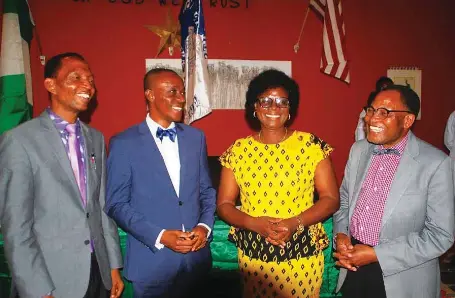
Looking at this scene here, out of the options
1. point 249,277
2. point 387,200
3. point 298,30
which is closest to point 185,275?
point 249,277

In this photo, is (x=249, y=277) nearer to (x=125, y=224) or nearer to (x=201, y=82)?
(x=125, y=224)

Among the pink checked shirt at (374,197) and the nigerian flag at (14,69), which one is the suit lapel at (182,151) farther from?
the nigerian flag at (14,69)

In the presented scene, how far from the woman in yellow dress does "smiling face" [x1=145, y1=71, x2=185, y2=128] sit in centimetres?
54

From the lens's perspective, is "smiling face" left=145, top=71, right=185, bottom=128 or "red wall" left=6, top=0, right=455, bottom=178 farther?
"red wall" left=6, top=0, right=455, bottom=178

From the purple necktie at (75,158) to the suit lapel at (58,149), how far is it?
76mm

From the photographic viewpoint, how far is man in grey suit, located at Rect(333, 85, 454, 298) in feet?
7.04

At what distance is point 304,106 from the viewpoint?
654cm

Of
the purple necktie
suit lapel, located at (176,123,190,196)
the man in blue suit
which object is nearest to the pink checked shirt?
the man in blue suit

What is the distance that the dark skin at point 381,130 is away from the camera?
2.26 metres

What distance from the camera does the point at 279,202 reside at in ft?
8.22

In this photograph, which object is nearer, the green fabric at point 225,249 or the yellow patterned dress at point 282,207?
the yellow patterned dress at point 282,207

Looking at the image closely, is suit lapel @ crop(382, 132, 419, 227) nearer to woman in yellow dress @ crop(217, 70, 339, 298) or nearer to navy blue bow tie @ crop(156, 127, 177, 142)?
woman in yellow dress @ crop(217, 70, 339, 298)

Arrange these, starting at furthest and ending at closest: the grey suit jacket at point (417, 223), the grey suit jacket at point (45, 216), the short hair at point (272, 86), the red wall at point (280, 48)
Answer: the red wall at point (280, 48) < the short hair at point (272, 86) < the grey suit jacket at point (417, 223) < the grey suit jacket at point (45, 216)

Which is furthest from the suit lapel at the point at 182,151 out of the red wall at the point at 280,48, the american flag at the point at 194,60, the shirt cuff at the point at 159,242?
the red wall at the point at 280,48
